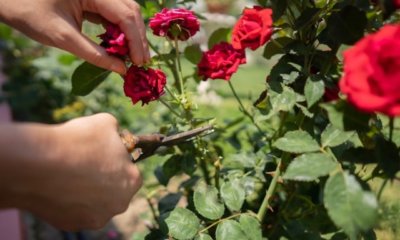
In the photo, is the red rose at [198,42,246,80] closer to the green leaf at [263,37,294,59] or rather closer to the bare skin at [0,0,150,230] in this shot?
the green leaf at [263,37,294,59]

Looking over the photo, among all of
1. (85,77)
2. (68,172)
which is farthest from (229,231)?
(85,77)

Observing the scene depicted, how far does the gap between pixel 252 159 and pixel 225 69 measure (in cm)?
35

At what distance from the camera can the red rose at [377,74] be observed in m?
0.70

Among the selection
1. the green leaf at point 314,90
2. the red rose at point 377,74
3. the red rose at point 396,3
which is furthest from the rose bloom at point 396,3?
the green leaf at point 314,90

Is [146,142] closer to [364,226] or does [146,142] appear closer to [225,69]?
[225,69]

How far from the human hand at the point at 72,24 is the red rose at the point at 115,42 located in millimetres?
13

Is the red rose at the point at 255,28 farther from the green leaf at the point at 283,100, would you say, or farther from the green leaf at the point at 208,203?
the green leaf at the point at 208,203

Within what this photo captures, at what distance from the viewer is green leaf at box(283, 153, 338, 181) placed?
33.5 inches

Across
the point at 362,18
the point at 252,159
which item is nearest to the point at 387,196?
the point at 252,159

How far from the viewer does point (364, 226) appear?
767 mm

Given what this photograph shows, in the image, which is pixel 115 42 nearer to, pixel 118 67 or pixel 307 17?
pixel 118 67

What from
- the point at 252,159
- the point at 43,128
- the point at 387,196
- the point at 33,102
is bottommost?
the point at 33,102

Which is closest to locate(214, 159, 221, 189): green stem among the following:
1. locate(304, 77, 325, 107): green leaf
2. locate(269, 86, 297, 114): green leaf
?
locate(269, 86, 297, 114): green leaf

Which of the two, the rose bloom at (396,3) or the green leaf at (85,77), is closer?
the rose bloom at (396,3)
